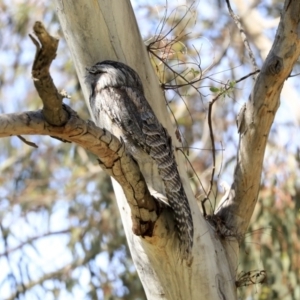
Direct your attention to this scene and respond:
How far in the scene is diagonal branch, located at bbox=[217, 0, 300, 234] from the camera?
237 centimetres

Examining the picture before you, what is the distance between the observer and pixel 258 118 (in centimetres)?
243

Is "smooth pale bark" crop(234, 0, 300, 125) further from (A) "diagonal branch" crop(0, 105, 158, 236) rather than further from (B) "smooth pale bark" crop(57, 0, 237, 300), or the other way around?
(A) "diagonal branch" crop(0, 105, 158, 236)

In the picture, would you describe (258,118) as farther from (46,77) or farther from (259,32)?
(259,32)

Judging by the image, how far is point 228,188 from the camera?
269 centimetres

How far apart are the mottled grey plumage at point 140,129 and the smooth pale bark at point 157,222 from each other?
0.06m

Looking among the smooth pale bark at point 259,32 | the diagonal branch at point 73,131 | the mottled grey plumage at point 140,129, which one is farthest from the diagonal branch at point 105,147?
the smooth pale bark at point 259,32

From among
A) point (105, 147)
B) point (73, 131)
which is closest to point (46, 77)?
point (73, 131)

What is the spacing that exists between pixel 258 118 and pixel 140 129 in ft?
1.39

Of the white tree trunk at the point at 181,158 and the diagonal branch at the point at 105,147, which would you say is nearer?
the diagonal branch at the point at 105,147

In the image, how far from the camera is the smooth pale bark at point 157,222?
2.28m

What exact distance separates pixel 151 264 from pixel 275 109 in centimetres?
69

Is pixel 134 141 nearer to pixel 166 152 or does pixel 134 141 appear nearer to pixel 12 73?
pixel 166 152

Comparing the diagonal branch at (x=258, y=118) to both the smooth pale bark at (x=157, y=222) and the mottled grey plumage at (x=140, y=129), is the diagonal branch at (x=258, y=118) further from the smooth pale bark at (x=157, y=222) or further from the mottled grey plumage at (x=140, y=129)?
the mottled grey plumage at (x=140, y=129)

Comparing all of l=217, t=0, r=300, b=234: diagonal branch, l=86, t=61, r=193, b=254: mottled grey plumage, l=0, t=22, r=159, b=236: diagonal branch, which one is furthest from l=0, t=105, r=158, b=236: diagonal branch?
l=217, t=0, r=300, b=234: diagonal branch
